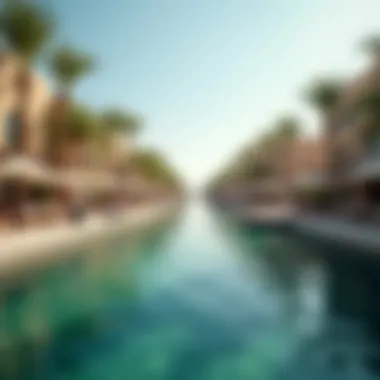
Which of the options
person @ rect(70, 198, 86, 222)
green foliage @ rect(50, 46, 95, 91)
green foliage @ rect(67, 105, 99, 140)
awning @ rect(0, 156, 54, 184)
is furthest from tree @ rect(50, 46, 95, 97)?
awning @ rect(0, 156, 54, 184)

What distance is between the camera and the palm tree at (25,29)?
2780cm

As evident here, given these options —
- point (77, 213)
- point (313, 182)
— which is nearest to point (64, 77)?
point (77, 213)

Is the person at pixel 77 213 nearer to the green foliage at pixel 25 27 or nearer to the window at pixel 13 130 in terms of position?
the window at pixel 13 130

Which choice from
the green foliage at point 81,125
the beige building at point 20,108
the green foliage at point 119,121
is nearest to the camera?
the beige building at point 20,108

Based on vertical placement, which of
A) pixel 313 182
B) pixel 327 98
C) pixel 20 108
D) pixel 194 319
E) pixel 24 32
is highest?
pixel 24 32

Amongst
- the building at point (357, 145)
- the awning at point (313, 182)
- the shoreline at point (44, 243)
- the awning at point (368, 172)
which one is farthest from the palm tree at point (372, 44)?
the shoreline at point (44, 243)

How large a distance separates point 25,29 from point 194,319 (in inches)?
931

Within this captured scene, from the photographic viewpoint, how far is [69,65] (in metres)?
36.0

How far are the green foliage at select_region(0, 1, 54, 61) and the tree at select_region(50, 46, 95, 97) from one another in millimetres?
5776

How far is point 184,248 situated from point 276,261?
5.55 meters

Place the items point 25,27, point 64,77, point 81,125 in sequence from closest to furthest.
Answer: point 25,27, point 81,125, point 64,77

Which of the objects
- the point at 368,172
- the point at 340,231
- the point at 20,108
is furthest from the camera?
the point at 20,108

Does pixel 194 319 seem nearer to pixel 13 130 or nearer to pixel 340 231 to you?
pixel 340 231

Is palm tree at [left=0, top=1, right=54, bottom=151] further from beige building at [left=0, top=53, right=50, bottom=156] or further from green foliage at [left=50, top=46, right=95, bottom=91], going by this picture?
green foliage at [left=50, top=46, right=95, bottom=91]
